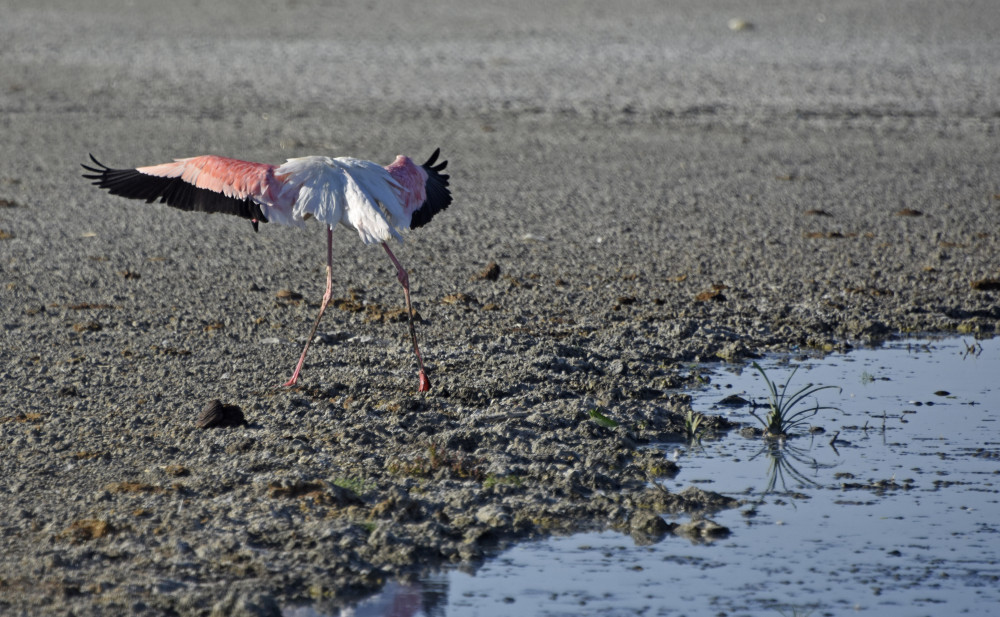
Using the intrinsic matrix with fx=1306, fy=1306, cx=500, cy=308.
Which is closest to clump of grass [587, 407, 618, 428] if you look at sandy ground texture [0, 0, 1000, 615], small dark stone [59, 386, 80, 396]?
sandy ground texture [0, 0, 1000, 615]

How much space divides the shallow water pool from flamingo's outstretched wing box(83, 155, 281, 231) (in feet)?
7.96

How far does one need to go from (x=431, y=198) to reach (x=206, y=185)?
1.26 meters

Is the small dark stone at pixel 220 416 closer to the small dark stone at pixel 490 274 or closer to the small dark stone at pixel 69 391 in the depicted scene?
the small dark stone at pixel 69 391

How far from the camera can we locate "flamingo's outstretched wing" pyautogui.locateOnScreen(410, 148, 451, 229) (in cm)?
711

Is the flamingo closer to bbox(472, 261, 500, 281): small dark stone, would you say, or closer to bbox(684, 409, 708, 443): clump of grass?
bbox(684, 409, 708, 443): clump of grass

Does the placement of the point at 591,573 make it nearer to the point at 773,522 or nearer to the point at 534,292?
the point at 773,522

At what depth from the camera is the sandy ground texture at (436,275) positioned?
5121 mm

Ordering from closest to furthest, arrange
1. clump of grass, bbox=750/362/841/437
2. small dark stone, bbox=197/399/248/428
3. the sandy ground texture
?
the sandy ground texture < small dark stone, bbox=197/399/248/428 < clump of grass, bbox=750/362/841/437

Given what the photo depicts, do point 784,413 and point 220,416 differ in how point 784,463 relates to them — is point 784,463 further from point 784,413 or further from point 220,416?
point 220,416

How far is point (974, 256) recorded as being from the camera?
10.1m

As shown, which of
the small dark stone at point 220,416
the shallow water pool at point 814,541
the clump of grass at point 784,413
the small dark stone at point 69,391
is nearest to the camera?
the shallow water pool at point 814,541

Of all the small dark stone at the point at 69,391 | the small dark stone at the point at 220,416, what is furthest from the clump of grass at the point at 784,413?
the small dark stone at the point at 69,391

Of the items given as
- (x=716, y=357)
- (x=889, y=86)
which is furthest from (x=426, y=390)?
(x=889, y=86)

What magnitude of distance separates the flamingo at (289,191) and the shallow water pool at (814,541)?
1.83m
